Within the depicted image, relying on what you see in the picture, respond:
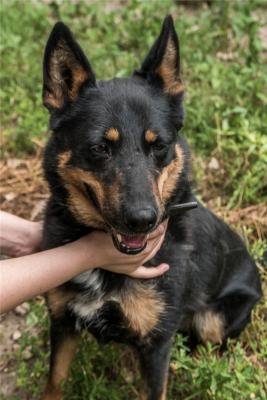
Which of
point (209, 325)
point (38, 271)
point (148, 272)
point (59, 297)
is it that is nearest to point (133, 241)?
point (148, 272)

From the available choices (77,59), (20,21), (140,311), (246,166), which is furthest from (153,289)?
(20,21)

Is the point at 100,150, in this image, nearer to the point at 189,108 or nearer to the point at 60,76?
the point at 60,76

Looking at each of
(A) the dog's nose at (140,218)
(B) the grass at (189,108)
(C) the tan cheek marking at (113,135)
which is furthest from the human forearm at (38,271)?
(B) the grass at (189,108)

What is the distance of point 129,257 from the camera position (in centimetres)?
306

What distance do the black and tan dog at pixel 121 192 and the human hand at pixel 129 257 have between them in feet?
0.26

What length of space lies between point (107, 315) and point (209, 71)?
3749mm

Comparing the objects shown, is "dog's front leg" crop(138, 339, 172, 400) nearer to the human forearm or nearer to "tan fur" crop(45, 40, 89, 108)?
the human forearm

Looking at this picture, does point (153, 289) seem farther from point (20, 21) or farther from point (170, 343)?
point (20, 21)

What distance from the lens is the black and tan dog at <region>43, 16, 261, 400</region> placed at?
2.93 m

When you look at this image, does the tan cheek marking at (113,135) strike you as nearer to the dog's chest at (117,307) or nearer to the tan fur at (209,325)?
the dog's chest at (117,307)

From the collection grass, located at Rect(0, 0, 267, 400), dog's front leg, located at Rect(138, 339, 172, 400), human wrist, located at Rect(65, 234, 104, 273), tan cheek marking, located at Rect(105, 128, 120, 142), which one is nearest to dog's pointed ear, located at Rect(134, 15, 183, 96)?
tan cheek marking, located at Rect(105, 128, 120, 142)

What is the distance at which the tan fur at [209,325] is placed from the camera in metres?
3.98

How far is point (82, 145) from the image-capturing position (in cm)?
300

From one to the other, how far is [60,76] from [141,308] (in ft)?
4.49
